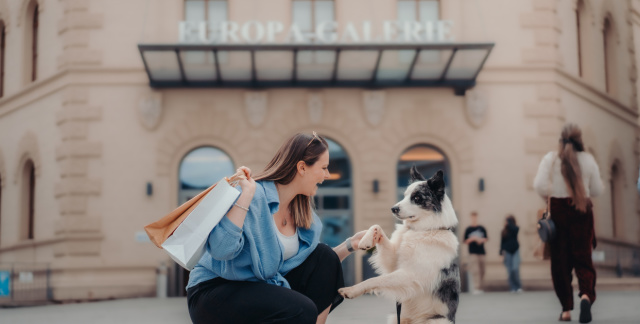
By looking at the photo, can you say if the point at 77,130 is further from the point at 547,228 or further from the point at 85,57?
the point at 547,228

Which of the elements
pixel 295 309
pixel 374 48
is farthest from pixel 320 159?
pixel 374 48

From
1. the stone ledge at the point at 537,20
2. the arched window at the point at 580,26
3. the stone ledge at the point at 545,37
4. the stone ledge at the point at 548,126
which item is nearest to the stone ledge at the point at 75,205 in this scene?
the stone ledge at the point at 548,126

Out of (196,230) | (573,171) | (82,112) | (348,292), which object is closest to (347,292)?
(348,292)

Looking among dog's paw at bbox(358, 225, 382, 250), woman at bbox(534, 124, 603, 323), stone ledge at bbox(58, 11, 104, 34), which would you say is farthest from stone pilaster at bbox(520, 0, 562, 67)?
dog's paw at bbox(358, 225, 382, 250)

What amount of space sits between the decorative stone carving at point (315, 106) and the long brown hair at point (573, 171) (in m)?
10.2

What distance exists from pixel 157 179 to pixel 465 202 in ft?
22.7

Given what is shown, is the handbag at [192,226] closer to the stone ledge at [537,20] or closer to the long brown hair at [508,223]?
Result: the long brown hair at [508,223]

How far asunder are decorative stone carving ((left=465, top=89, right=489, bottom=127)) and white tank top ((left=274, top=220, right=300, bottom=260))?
13616 mm

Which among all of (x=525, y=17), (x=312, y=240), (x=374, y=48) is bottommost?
(x=312, y=240)

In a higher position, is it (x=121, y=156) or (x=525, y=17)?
(x=525, y=17)

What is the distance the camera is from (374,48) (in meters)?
15.7

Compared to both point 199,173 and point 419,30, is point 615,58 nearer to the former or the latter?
point 419,30

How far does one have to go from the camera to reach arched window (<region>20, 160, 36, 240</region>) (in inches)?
737

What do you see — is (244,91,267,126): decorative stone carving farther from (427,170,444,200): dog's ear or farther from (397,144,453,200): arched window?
(427,170,444,200): dog's ear
